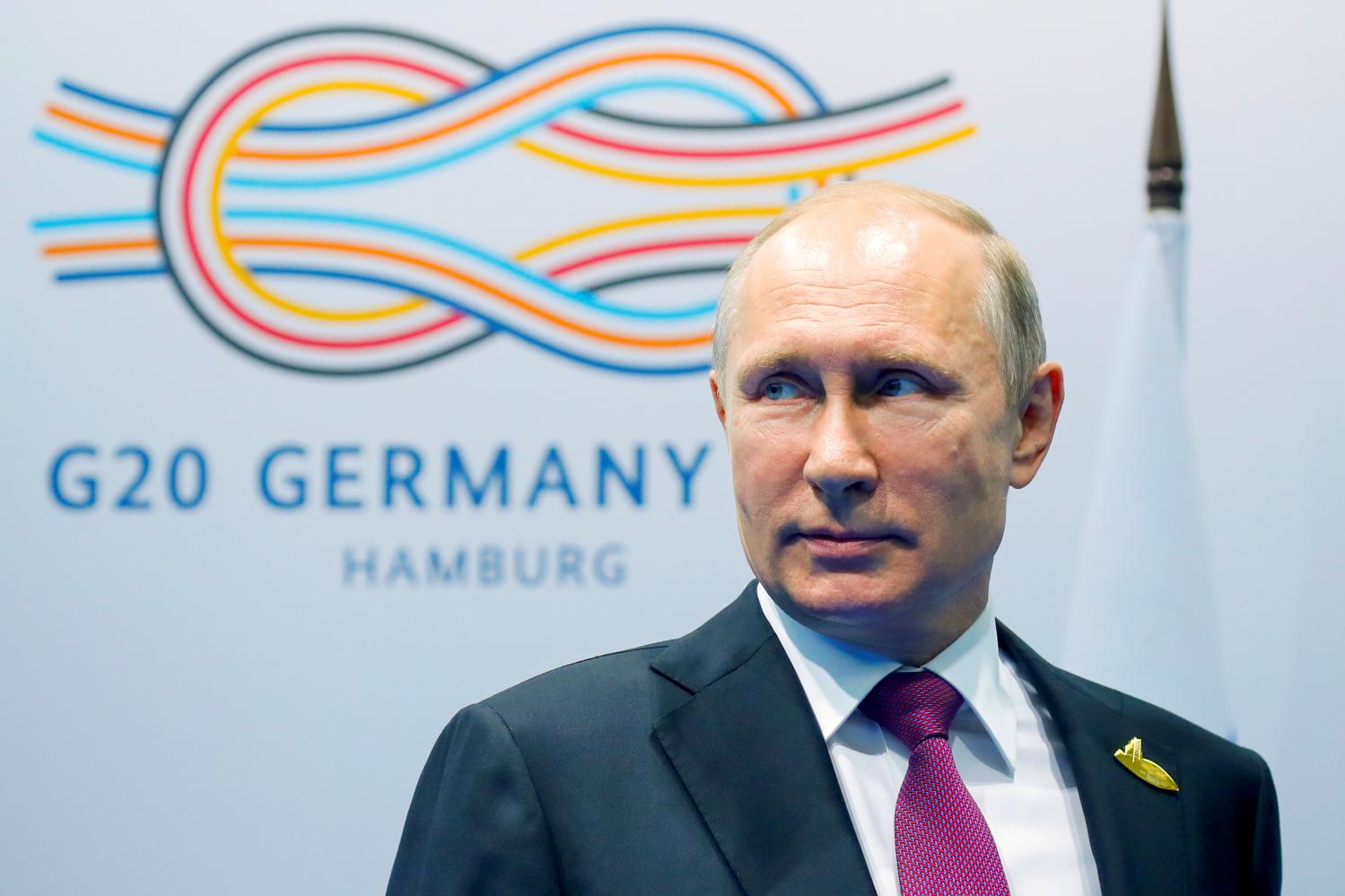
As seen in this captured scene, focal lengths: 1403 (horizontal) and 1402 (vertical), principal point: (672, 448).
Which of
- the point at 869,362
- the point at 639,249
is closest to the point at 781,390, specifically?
the point at 869,362

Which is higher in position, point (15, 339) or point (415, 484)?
point (15, 339)

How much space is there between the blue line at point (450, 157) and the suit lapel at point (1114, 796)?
117cm

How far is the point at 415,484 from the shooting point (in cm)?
231

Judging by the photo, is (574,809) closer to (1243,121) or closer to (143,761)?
(143,761)

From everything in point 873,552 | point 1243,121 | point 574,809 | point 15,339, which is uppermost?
point 1243,121

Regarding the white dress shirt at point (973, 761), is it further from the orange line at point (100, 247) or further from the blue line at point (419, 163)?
the orange line at point (100, 247)

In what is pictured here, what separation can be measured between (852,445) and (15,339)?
1.57 metres

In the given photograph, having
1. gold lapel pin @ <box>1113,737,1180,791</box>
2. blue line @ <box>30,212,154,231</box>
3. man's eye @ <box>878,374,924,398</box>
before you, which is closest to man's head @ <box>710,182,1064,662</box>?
man's eye @ <box>878,374,924,398</box>

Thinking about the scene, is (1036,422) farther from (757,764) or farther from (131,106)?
(131,106)

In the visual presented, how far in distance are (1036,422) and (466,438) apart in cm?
104

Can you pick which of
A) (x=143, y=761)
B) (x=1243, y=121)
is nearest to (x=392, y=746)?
(x=143, y=761)

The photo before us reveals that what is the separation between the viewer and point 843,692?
1.45 metres

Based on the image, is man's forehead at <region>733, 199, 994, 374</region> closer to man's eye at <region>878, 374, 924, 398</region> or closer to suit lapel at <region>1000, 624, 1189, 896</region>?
man's eye at <region>878, 374, 924, 398</region>

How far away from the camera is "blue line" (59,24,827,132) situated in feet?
7.60
